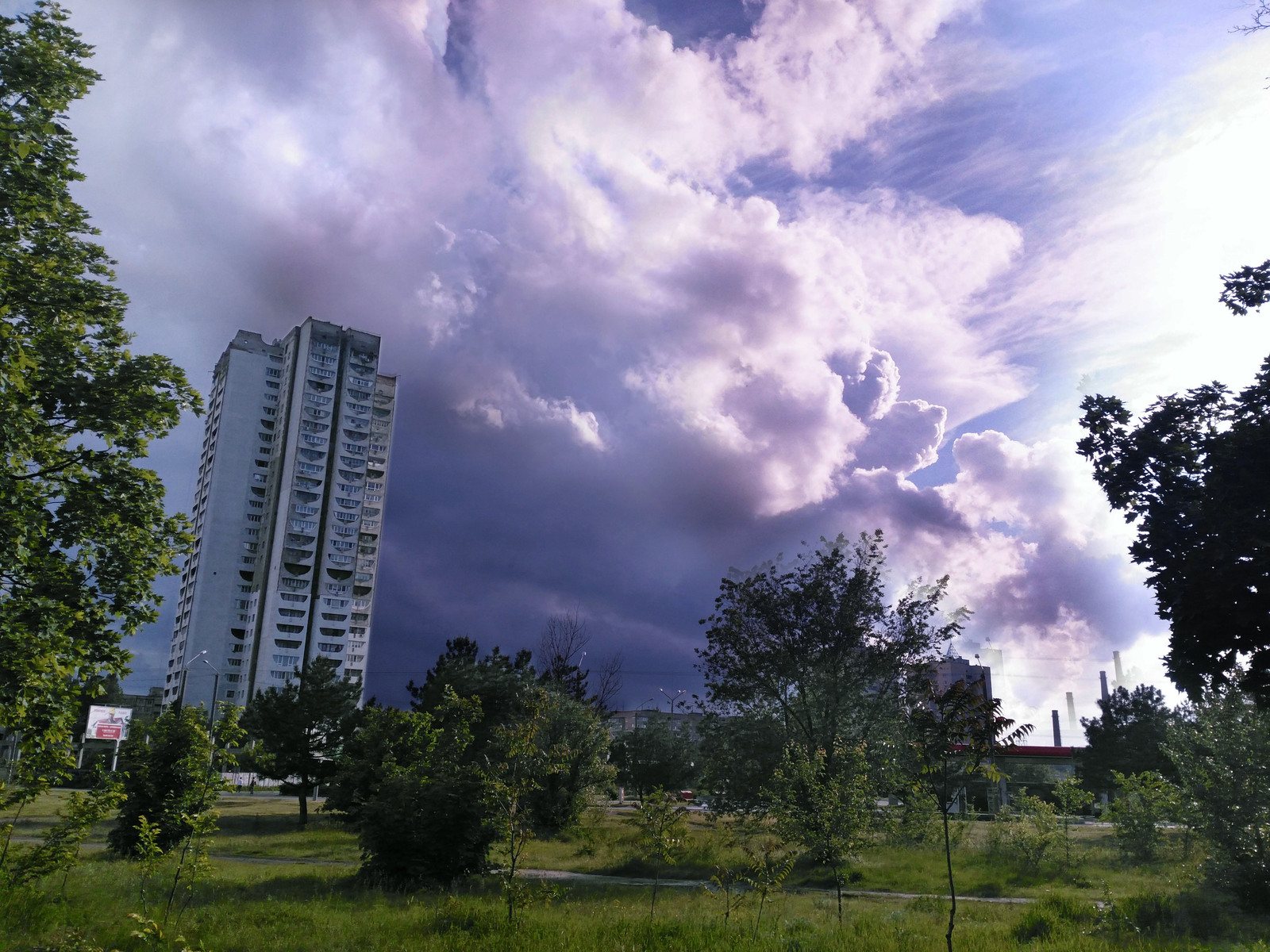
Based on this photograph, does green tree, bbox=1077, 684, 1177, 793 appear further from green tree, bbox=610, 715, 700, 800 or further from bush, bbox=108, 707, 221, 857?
bush, bbox=108, 707, 221, 857

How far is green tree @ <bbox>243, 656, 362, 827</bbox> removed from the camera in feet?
137

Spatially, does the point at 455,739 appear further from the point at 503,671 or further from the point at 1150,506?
the point at 503,671

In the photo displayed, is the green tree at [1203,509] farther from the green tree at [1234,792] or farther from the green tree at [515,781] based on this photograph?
the green tree at [515,781]

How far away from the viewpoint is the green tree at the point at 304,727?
4172 centimetres

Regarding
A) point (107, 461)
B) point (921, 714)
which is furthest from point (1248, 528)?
point (107, 461)

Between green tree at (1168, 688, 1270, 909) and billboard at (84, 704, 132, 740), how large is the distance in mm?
76848

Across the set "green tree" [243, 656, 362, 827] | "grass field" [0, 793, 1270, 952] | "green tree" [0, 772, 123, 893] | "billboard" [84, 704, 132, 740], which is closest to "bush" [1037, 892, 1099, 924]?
"grass field" [0, 793, 1270, 952]

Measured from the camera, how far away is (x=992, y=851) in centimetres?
3266

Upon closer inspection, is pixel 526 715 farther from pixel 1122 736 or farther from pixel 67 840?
pixel 1122 736

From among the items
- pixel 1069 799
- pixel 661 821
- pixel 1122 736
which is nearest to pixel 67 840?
pixel 661 821

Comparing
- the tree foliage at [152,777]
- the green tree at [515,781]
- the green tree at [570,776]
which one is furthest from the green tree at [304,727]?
the green tree at [515,781]

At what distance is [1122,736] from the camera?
74.6 metres

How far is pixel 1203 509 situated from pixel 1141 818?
19.4m

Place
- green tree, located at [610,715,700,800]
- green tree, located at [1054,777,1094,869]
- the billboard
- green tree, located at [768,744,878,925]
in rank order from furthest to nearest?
1. the billboard
2. green tree, located at [610,715,700,800]
3. green tree, located at [1054,777,1094,869]
4. green tree, located at [768,744,878,925]
